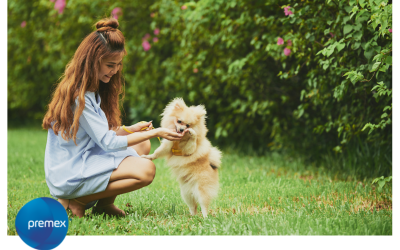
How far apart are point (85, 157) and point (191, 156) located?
825 millimetres

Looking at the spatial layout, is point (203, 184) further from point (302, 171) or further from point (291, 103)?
point (291, 103)

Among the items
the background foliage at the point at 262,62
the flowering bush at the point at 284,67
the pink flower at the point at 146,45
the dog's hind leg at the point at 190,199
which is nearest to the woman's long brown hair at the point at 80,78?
the background foliage at the point at 262,62

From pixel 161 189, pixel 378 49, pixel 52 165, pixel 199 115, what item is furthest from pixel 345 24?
pixel 52 165

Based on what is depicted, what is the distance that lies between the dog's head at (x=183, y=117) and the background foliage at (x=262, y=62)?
2.81ft

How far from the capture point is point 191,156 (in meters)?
2.89

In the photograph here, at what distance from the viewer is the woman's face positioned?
2.63 meters

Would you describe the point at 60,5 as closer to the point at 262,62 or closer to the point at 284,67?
the point at 262,62

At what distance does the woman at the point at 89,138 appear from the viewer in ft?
8.28

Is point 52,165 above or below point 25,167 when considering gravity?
above

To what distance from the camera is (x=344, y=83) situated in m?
3.31

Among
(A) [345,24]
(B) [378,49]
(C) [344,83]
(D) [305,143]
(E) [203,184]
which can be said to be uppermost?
(A) [345,24]

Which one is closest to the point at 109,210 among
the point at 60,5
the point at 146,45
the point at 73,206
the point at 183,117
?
the point at 73,206

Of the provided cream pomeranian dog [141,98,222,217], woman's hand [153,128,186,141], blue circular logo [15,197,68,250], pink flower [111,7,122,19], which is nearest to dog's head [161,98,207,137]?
cream pomeranian dog [141,98,222,217]

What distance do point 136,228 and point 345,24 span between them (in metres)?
2.52
